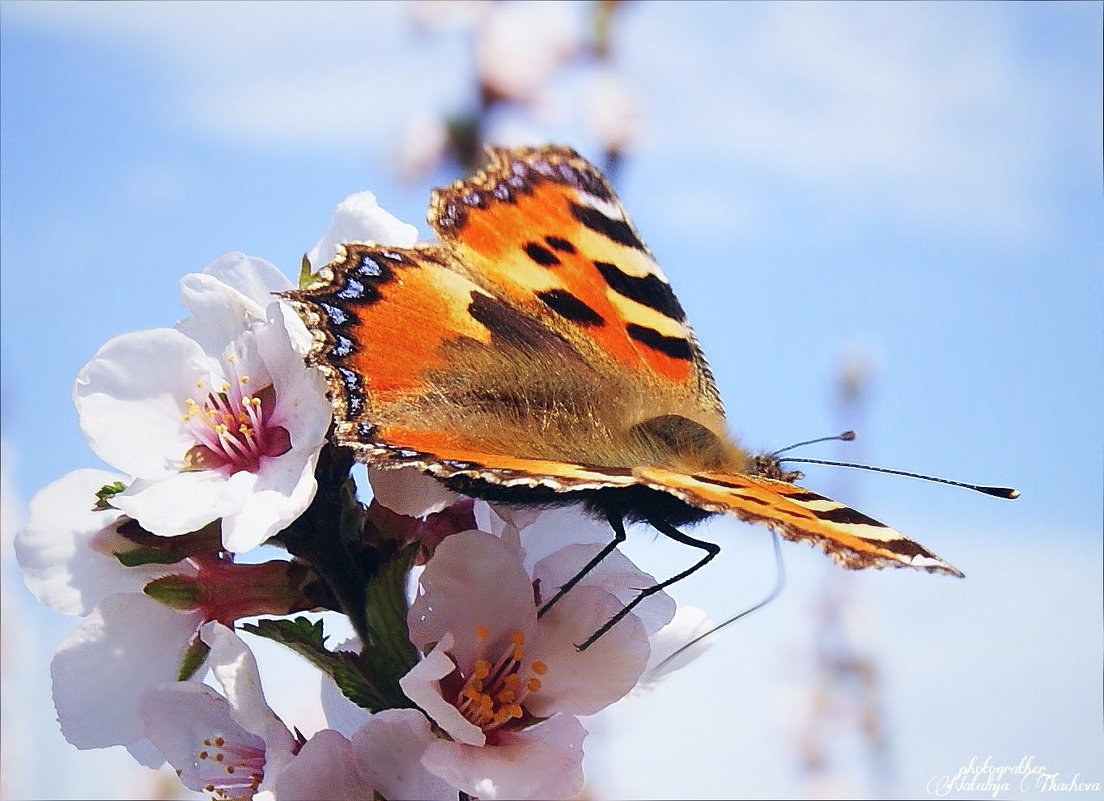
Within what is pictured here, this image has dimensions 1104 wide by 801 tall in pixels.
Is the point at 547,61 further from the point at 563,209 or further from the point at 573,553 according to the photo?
the point at 573,553

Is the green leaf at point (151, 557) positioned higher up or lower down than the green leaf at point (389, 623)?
higher up

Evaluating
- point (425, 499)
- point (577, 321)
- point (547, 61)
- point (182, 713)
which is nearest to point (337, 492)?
point (425, 499)

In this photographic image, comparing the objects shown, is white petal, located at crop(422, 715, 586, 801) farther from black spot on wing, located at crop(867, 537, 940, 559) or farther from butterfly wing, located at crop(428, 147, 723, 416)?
butterfly wing, located at crop(428, 147, 723, 416)

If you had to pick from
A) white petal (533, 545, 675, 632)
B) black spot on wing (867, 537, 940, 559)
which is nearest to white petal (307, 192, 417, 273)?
white petal (533, 545, 675, 632)

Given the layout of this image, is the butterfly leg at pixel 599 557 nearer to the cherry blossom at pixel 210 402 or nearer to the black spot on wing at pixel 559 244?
the cherry blossom at pixel 210 402

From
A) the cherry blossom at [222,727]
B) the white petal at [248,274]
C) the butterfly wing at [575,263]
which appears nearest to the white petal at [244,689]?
the cherry blossom at [222,727]

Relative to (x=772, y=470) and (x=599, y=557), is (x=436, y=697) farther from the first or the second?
(x=772, y=470)
